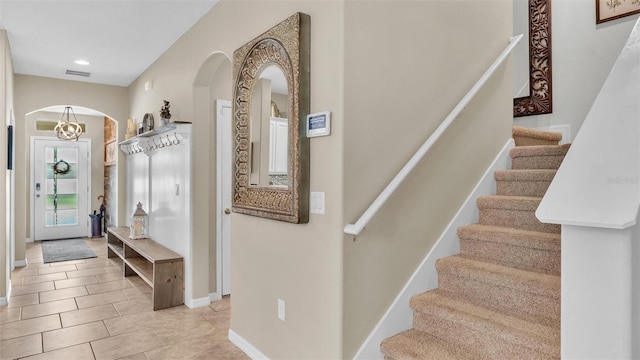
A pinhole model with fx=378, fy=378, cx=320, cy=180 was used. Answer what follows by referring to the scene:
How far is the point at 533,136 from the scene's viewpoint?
130 inches

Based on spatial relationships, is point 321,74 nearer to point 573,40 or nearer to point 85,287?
point 573,40

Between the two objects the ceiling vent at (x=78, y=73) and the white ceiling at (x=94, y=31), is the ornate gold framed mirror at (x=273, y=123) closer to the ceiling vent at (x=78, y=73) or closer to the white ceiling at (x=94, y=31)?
the white ceiling at (x=94, y=31)

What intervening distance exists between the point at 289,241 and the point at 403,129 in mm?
944

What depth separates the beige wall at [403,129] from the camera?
1956mm

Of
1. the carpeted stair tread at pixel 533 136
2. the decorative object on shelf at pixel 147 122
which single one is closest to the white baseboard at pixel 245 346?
the carpeted stair tread at pixel 533 136

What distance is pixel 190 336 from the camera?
2998 mm

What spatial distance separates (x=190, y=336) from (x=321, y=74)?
2.29 m

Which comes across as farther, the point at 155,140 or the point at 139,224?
the point at 139,224

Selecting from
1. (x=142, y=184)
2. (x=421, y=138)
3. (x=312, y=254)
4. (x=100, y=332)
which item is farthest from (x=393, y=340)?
(x=142, y=184)

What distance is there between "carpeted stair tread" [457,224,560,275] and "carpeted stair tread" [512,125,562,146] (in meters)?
1.07

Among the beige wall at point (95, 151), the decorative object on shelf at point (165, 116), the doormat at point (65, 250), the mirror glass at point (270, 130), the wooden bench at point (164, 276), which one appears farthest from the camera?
the beige wall at point (95, 151)

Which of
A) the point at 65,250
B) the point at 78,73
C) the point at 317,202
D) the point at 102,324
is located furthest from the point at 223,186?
the point at 65,250

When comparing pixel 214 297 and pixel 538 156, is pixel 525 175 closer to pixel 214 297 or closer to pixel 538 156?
pixel 538 156

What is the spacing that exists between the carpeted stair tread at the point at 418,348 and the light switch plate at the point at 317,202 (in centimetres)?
80
